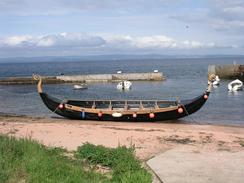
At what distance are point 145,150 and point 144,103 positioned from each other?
15.8 m

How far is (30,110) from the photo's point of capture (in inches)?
1330

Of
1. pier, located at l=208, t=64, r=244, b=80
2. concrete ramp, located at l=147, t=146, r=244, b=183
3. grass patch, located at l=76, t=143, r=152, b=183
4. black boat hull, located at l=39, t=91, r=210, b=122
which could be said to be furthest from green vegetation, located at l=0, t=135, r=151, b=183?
pier, located at l=208, t=64, r=244, b=80

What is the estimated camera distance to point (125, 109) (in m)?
24.7

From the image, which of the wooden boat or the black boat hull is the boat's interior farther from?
the black boat hull

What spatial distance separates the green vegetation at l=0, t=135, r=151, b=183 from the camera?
754 cm

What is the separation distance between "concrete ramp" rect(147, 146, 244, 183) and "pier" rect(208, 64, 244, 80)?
57.0m

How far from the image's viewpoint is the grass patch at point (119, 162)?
768 centimetres

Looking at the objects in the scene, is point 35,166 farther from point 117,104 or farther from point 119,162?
point 117,104

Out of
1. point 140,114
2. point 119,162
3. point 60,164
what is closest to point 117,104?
point 140,114

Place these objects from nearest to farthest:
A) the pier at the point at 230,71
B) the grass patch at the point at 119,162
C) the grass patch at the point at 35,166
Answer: the grass patch at the point at 35,166
the grass patch at the point at 119,162
the pier at the point at 230,71

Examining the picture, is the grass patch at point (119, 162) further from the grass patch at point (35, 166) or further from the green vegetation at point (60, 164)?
the grass patch at point (35, 166)

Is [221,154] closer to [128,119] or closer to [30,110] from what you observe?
[128,119]

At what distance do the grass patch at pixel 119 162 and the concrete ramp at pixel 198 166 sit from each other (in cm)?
49

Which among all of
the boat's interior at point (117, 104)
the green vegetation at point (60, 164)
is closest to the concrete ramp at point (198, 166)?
the green vegetation at point (60, 164)
